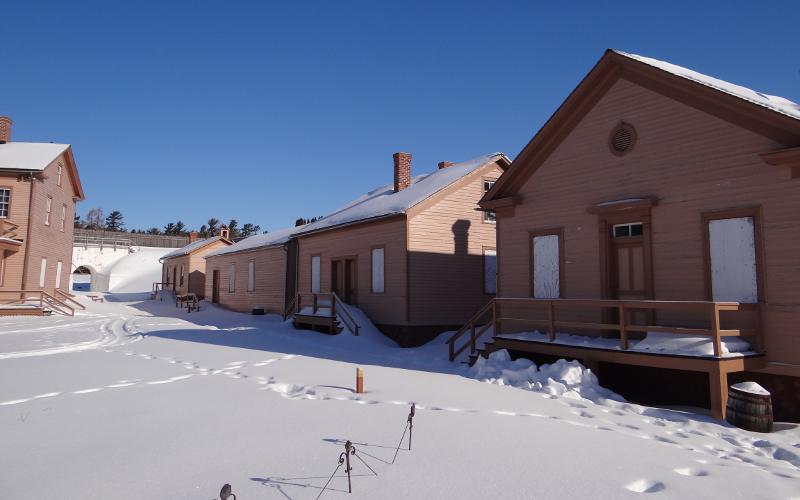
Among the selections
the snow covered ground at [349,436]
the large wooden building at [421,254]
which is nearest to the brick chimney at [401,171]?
the large wooden building at [421,254]

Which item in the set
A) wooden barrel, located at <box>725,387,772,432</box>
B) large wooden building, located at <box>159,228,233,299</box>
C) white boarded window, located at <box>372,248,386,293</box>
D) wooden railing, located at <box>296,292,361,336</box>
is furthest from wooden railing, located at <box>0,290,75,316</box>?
wooden barrel, located at <box>725,387,772,432</box>

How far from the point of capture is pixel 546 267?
14500 mm

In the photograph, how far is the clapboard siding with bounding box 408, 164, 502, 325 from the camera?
1969 centimetres

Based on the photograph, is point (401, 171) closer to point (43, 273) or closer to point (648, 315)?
point (648, 315)

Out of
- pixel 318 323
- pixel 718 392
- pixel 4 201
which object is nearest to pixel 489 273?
pixel 318 323

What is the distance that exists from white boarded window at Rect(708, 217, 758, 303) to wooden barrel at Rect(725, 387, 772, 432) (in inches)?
101

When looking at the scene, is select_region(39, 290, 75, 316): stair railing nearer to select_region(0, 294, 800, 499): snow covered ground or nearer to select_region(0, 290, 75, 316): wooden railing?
select_region(0, 290, 75, 316): wooden railing

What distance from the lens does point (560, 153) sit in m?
14.5

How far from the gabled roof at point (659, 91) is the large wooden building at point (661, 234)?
0.10 feet

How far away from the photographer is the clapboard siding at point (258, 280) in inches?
1126

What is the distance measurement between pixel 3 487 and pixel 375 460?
3464 millimetres

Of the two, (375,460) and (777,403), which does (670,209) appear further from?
(375,460)

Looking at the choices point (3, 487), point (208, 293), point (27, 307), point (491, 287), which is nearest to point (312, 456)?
point (3, 487)

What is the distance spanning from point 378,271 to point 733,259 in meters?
12.4
